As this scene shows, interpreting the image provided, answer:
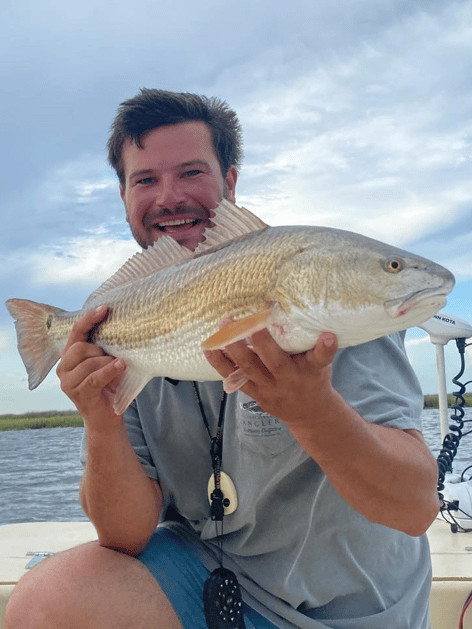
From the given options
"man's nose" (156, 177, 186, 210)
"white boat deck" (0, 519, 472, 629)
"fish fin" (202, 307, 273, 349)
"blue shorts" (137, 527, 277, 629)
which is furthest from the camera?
"white boat deck" (0, 519, 472, 629)

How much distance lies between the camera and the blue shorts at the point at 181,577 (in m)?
2.40

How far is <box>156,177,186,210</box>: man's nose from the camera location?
3.06 m

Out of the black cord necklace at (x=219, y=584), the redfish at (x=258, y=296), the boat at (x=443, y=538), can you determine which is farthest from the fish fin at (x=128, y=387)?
the boat at (x=443, y=538)

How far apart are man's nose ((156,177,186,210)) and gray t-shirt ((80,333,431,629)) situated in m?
1.08

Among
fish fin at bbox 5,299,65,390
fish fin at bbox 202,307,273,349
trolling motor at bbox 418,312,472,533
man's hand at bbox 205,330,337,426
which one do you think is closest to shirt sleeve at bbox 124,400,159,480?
fish fin at bbox 5,299,65,390

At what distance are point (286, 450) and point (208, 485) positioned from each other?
40cm

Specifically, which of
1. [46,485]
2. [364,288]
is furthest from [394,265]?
[46,485]

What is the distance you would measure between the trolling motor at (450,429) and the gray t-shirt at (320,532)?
1666 millimetres

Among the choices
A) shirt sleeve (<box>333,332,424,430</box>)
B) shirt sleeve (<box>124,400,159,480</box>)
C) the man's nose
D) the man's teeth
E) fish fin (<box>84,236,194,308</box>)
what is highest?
the man's nose

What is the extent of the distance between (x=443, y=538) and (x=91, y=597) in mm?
2486

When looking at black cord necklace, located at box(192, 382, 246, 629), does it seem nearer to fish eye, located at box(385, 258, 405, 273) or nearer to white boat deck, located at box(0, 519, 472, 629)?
fish eye, located at box(385, 258, 405, 273)

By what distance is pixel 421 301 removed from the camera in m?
1.72

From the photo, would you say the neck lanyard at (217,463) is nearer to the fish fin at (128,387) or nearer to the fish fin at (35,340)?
the fish fin at (128,387)

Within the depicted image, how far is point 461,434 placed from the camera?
477 cm
